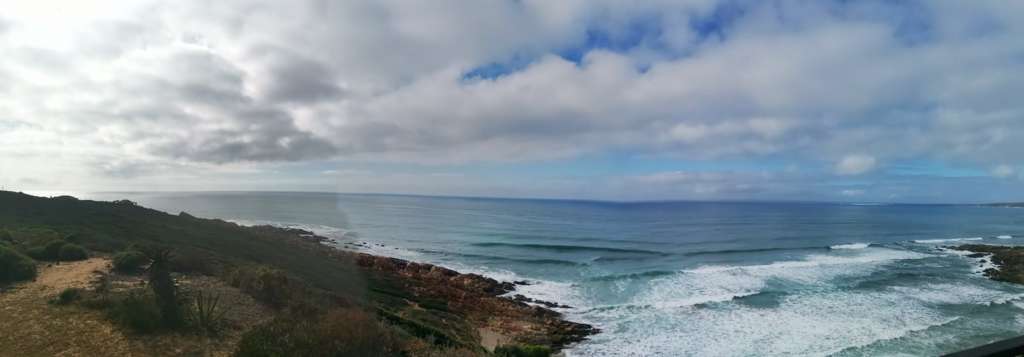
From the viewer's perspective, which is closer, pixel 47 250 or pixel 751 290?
pixel 47 250

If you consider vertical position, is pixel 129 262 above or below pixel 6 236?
below

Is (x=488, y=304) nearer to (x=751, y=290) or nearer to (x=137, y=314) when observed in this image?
(x=751, y=290)

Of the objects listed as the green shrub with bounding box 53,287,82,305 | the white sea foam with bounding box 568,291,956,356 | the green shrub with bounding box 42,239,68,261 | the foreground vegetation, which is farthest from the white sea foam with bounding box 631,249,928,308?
the green shrub with bounding box 42,239,68,261

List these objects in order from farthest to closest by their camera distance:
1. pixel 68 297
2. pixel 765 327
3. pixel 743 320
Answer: pixel 743 320, pixel 765 327, pixel 68 297

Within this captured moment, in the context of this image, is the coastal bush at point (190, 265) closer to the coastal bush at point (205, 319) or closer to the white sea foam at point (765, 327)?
the coastal bush at point (205, 319)

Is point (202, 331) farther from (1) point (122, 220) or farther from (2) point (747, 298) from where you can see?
(1) point (122, 220)

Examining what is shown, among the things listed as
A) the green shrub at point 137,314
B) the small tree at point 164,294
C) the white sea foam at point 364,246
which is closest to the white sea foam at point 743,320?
the small tree at point 164,294

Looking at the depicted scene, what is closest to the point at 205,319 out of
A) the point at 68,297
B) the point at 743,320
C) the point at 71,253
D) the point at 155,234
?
the point at 68,297

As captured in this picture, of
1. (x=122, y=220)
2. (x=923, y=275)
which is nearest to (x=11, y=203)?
(x=122, y=220)
